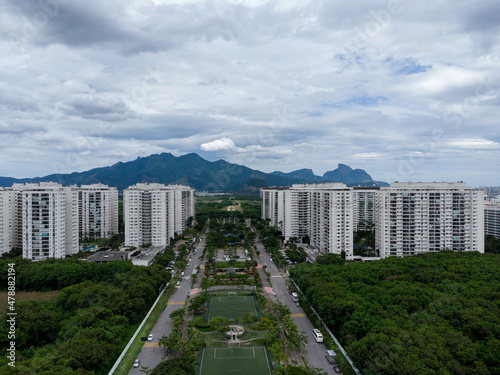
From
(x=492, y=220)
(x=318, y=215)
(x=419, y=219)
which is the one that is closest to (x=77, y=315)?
(x=318, y=215)

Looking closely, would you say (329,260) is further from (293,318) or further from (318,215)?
(318,215)

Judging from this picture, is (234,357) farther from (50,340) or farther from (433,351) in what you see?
(50,340)

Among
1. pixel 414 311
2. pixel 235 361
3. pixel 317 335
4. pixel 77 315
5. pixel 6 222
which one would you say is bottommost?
pixel 235 361

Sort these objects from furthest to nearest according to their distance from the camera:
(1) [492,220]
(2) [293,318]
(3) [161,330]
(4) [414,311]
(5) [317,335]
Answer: (1) [492,220] → (2) [293,318] → (3) [161,330] → (5) [317,335] → (4) [414,311]

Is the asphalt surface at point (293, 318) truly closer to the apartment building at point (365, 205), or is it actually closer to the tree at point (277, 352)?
the tree at point (277, 352)

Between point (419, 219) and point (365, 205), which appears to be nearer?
point (419, 219)

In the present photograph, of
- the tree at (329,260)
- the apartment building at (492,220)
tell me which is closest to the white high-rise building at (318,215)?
the tree at (329,260)

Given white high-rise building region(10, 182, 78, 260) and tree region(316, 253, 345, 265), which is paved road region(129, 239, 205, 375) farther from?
white high-rise building region(10, 182, 78, 260)

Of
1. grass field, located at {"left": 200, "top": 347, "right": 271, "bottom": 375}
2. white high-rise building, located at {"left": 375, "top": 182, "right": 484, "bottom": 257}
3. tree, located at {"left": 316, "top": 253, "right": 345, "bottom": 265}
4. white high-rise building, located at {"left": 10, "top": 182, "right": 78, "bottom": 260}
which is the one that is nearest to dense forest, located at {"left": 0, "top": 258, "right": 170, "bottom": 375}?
grass field, located at {"left": 200, "top": 347, "right": 271, "bottom": 375}
